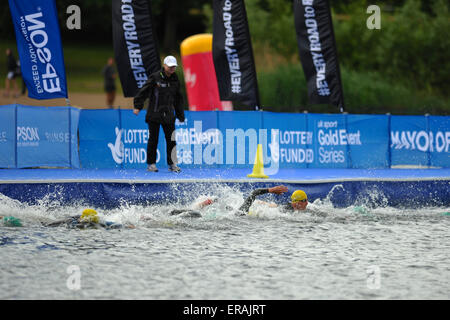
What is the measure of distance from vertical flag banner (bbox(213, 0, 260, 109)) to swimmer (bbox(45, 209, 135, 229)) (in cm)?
813

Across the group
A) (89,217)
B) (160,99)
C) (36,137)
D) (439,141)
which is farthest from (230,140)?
(89,217)

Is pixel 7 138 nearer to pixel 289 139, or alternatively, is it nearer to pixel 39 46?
pixel 39 46

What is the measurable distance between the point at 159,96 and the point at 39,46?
363cm

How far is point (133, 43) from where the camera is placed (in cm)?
1827

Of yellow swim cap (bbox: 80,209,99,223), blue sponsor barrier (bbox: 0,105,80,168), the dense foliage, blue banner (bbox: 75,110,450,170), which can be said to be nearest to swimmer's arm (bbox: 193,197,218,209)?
yellow swim cap (bbox: 80,209,99,223)

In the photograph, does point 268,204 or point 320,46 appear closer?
point 268,204

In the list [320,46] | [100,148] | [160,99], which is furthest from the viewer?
[320,46]

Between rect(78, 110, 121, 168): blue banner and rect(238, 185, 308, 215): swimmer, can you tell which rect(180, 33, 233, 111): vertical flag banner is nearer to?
rect(78, 110, 121, 168): blue banner

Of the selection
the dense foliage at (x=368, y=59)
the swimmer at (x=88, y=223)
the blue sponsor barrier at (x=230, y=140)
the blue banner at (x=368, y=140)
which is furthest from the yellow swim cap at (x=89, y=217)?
the dense foliage at (x=368, y=59)

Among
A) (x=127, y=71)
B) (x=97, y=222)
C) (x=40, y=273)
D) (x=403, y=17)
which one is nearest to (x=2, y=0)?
(x=403, y=17)

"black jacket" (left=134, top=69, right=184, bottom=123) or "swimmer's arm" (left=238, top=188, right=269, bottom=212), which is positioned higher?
"black jacket" (left=134, top=69, right=184, bottom=123)

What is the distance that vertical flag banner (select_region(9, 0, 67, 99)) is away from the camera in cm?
1720

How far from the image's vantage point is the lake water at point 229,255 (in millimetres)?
8016
